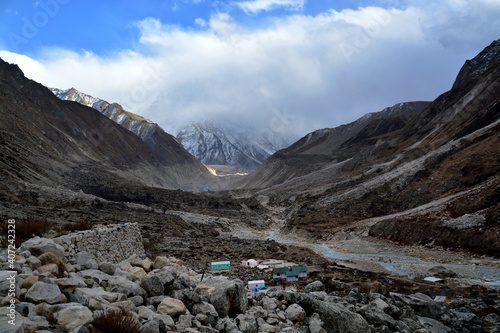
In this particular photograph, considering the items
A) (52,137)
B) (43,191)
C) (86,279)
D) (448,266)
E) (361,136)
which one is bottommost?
(448,266)

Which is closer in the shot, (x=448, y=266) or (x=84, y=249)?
(x=84, y=249)

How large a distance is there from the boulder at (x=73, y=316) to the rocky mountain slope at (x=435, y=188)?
28.0 meters

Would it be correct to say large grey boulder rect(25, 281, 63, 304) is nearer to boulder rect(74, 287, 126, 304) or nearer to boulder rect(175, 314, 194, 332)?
boulder rect(74, 287, 126, 304)

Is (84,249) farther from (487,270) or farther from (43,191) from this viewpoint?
(43,191)

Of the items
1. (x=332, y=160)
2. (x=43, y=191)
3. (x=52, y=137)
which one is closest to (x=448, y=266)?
(x=43, y=191)

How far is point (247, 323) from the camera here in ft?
22.6

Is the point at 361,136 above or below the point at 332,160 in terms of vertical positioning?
above

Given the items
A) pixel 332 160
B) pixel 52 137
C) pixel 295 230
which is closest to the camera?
pixel 295 230

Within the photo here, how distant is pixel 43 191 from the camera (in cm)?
3847

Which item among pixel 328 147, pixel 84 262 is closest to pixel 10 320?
pixel 84 262

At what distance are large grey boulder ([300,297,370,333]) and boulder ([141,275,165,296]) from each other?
13.1 ft

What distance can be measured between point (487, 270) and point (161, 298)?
75.7 ft

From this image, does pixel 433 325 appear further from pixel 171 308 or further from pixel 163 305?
pixel 163 305

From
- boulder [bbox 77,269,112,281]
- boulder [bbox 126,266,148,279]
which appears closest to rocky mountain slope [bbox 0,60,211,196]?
boulder [bbox 126,266,148,279]
